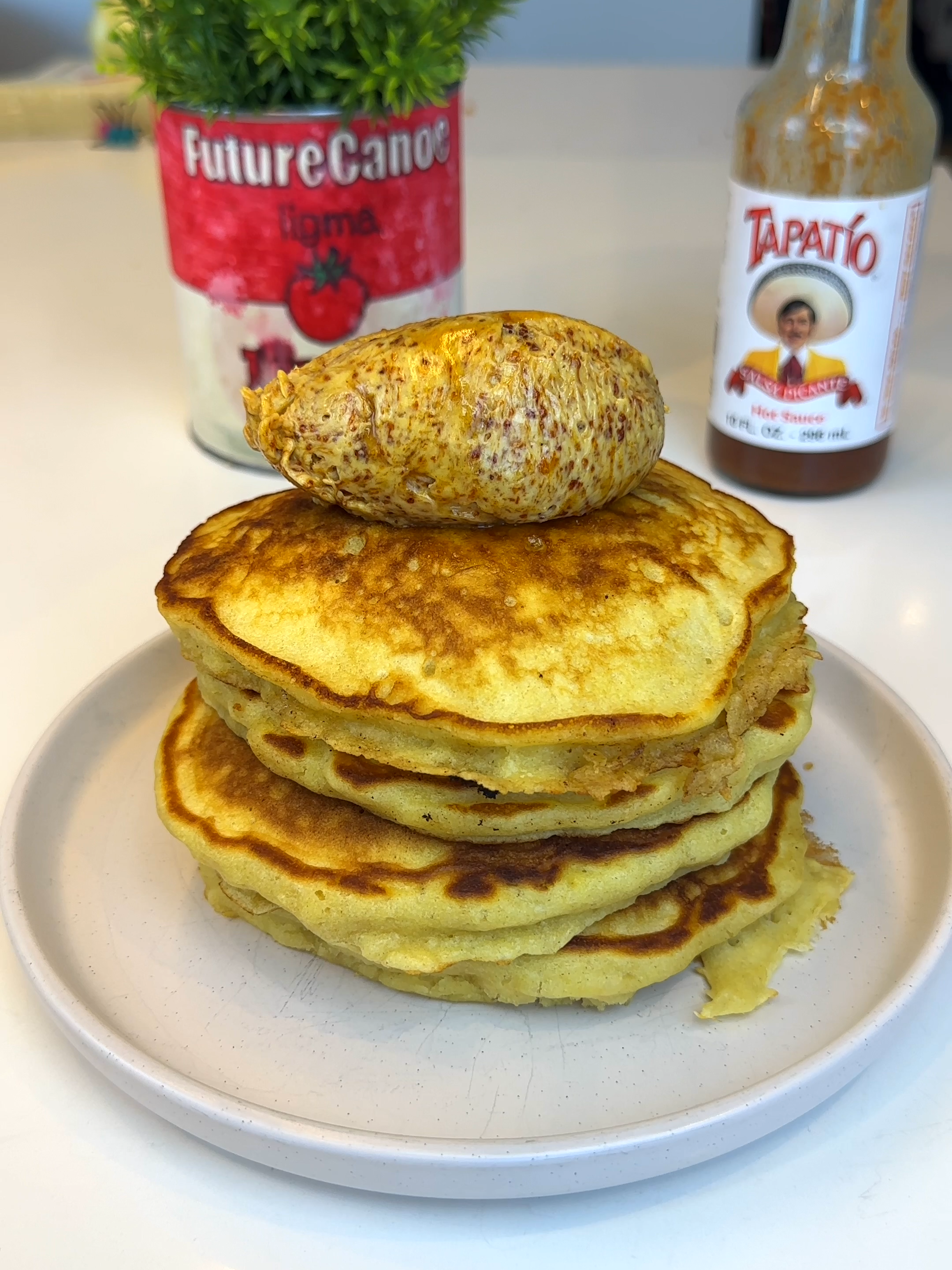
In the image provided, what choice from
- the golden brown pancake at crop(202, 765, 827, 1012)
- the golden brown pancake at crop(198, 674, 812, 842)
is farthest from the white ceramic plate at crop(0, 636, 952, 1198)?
the golden brown pancake at crop(198, 674, 812, 842)

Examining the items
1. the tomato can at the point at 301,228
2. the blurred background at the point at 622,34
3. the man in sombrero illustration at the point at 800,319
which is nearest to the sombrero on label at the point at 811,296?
the man in sombrero illustration at the point at 800,319

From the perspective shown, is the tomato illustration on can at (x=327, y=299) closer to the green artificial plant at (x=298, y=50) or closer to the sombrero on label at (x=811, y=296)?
the green artificial plant at (x=298, y=50)

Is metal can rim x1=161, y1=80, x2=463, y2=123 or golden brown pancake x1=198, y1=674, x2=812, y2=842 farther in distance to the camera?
metal can rim x1=161, y1=80, x2=463, y2=123

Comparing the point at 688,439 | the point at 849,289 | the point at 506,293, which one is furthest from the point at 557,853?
the point at 506,293

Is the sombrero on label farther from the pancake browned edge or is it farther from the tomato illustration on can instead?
the pancake browned edge

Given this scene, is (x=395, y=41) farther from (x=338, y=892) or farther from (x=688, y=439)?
(x=338, y=892)

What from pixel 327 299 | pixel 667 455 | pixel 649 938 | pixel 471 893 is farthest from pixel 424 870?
pixel 667 455
